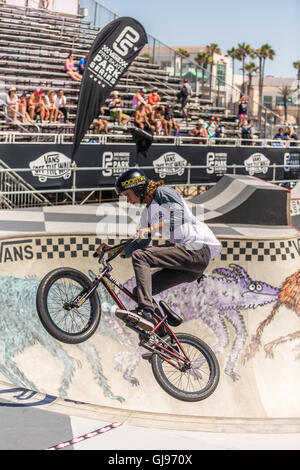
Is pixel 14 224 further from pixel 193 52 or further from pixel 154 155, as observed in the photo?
pixel 193 52

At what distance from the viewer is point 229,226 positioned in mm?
10977

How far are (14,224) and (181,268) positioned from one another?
4135mm

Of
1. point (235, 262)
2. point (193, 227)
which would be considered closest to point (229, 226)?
point (235, 262)

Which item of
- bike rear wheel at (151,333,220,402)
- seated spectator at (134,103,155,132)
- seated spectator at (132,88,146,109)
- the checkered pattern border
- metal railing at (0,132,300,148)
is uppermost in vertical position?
seated spectator at (132,88,146,109)

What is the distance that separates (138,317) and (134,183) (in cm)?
142

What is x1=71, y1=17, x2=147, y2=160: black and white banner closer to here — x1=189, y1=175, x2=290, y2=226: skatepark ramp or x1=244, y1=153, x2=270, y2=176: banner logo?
x1=189, y1=175, x2=290, y2=226: skatepark ramp

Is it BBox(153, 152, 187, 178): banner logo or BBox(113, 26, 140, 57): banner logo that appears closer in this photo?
BBox(113, 26, 140, 57): banner logo

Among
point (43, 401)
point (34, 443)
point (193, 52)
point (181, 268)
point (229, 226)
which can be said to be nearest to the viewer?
point (34, 443)

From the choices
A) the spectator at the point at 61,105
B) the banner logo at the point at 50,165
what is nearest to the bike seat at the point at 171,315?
the banner logo at the point at 50,165

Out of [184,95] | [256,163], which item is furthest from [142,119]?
[184,95]

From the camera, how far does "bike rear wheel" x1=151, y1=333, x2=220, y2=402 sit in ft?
21.6

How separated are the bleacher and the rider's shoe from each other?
463 inches

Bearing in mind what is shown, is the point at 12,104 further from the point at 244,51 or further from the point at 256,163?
the point at 244,51

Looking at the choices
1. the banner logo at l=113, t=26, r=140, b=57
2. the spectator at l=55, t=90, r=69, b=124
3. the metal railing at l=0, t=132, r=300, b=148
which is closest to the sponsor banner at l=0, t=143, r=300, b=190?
the metal railing at l=0, t=132, r=300, b=148
